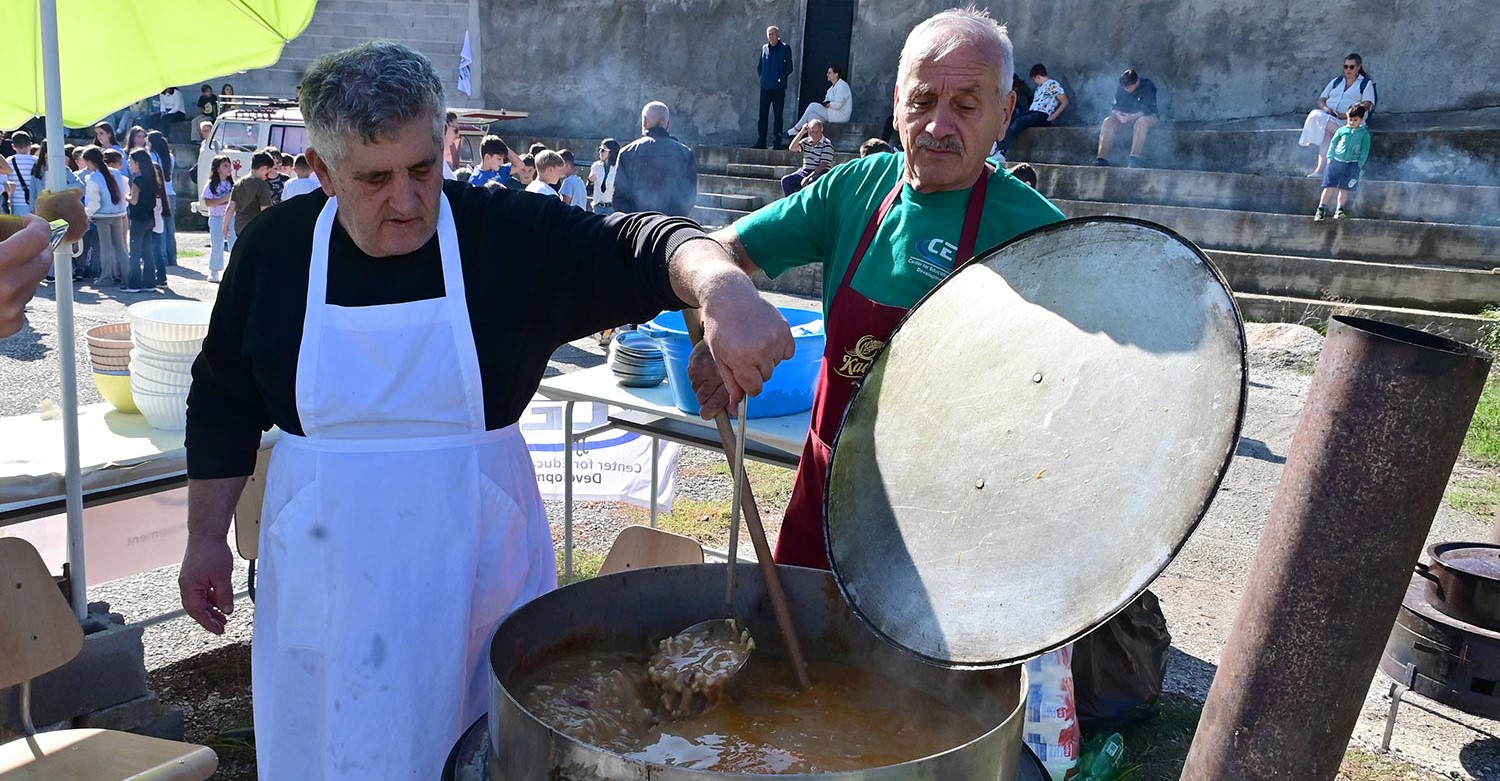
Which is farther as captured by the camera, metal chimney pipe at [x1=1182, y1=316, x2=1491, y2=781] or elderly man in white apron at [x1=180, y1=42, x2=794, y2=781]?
elderly man in white apron at [x1=180, y1=42, x2=794, y2=781]

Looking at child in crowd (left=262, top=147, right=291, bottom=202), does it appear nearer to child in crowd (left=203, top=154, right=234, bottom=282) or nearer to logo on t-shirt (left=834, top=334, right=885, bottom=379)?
child in crowd (left=203, top=154, right=234, bottom=282)

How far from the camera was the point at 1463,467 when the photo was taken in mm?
6676

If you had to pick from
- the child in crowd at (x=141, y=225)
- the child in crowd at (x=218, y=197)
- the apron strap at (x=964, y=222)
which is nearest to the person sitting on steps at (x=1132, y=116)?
the child in crowd at (x=218, y=197)

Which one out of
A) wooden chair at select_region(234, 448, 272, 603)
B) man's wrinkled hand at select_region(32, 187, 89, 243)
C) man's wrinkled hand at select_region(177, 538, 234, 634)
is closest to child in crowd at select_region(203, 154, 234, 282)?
wooden chair at select_region(234, 448, 272, 603)

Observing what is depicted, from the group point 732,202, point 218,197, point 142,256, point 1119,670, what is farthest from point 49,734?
point 732,202

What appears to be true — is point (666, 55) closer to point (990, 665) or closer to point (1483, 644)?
point (1483, 644)

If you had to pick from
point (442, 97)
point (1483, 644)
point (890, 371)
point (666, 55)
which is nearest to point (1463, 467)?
point (1483, 644)

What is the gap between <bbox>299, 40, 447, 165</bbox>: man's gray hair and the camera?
1.67 meters

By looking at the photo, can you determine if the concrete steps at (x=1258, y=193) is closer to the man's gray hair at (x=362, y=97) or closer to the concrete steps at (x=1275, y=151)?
the concrete steps at (x=1275, y=151)

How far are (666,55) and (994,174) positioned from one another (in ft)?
59.1

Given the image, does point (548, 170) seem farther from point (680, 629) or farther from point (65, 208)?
point (680, 629)

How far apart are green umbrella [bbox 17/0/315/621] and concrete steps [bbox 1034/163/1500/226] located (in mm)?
11144

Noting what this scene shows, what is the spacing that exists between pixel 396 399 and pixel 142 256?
11.7 meters

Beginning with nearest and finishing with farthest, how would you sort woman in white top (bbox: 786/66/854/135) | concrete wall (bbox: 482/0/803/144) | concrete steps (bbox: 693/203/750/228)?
concrete steps (bbox: 693/203/750/228)
woman in white top (bbox: 786/66/854/135)
concrete wall (bbox: 482/0/803/144)
